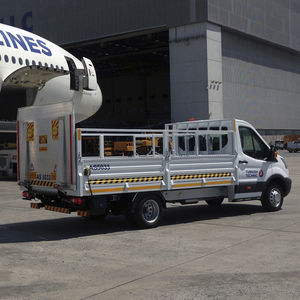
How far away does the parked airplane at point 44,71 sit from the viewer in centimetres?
1864

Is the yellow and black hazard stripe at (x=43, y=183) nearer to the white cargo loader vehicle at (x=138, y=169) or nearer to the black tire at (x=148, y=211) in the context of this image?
the white cargo loader vehicle at (x=138, y=169)

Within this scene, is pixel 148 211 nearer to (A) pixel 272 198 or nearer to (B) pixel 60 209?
(B) pixel 60 209

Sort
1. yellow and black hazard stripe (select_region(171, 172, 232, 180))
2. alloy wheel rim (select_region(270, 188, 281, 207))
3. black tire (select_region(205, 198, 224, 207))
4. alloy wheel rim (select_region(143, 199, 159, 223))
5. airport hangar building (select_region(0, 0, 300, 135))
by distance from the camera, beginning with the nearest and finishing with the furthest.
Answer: alloy wheel rim (select_region(143, 199, 159, 223)) → yellow and black hazard stripe (select_region(171, 172, 232, 180)) → alloy wheel rim (select_region(270, 188, 281, 207)) → black tire (select_region(205, 198, 224, 207)) → airport hangar building (select_region(0, 0, 300, 135))

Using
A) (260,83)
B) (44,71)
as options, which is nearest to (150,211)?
(44,71)

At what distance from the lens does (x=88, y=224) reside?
11.6m

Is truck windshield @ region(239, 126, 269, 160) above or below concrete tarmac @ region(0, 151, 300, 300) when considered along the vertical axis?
above

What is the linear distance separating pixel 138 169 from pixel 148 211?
3.34ft

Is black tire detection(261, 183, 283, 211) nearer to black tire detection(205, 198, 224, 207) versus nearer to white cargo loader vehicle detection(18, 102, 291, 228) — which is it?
white cargo loader vehicle detection(18, 102, 291, 228)

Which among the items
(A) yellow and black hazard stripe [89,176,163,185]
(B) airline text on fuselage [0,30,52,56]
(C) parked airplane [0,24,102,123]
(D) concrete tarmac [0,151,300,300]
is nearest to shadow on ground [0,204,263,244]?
(D) concrete tarmac [0,151,300,300]

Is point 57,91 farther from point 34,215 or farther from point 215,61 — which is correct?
point 215,61

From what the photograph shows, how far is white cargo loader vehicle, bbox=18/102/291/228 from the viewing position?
32.0 ft

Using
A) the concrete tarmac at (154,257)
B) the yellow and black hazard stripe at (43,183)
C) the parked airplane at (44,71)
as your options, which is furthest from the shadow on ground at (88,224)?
the parked airplane at (44,71)

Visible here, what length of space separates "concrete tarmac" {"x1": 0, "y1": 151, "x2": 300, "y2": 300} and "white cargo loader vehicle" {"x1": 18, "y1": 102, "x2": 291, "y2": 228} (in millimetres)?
608

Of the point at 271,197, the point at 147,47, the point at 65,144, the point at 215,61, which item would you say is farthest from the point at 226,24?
the point at 65,144
